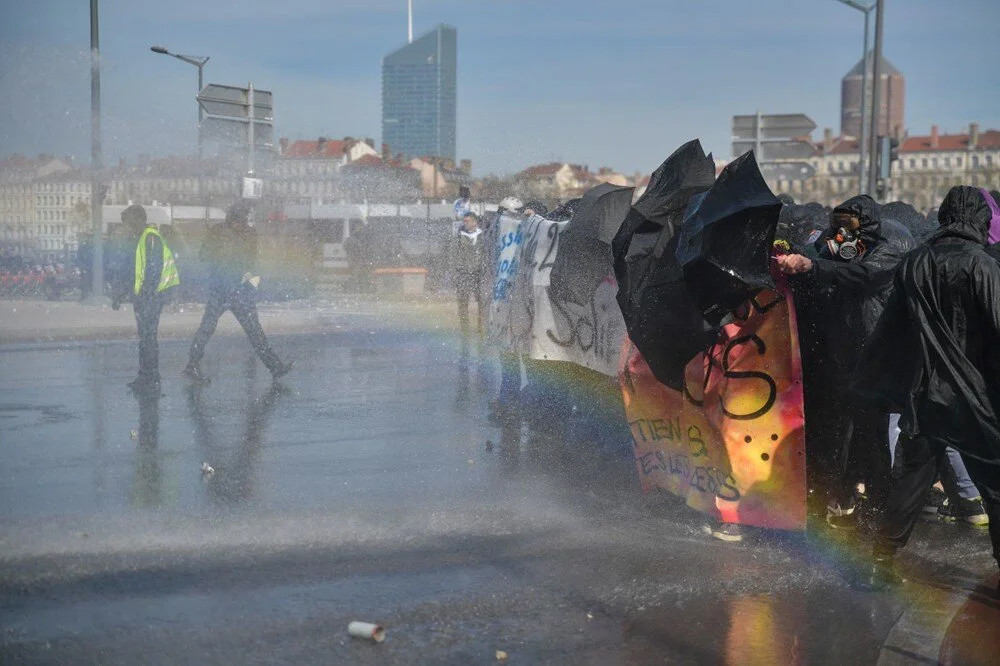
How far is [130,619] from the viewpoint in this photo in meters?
4.28

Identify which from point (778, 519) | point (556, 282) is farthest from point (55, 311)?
point (778, 519)

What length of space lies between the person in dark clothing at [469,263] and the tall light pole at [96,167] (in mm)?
4676

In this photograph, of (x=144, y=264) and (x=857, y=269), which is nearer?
(x=857, y=269)

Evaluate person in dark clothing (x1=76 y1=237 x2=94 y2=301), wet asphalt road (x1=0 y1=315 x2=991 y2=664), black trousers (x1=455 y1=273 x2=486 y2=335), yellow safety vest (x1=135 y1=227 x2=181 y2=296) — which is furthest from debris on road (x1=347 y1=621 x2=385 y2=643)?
person in dark clothing (x1=76 y1=237 x2=94 y2=301)

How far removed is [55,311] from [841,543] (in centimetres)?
1528

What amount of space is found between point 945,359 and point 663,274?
1.50 meters

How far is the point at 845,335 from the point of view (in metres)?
5.67

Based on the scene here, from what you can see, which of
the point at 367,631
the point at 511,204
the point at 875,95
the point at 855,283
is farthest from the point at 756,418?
the point at 875,95

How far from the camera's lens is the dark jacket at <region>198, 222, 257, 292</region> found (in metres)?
10.8

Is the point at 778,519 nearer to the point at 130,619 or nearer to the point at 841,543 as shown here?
the point at 841,543

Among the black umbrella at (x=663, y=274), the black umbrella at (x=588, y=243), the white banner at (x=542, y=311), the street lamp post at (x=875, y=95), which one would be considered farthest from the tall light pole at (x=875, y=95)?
the black umbrella at (x=663, y=274)

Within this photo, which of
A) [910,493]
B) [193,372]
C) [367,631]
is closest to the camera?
[367,631]

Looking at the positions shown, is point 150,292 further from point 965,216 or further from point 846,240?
point 965,216

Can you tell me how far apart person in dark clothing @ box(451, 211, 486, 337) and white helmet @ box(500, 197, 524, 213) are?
1.77 metres
